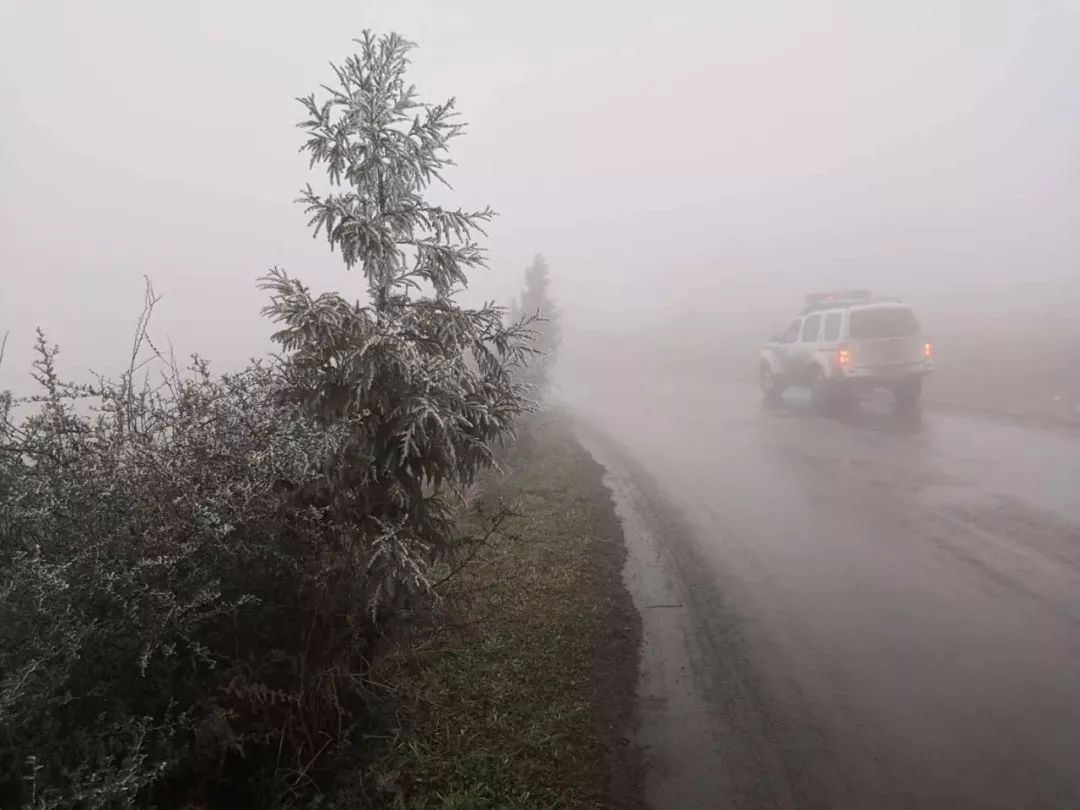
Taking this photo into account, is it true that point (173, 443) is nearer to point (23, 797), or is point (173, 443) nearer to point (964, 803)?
point (23, 797)

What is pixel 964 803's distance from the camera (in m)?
3.09

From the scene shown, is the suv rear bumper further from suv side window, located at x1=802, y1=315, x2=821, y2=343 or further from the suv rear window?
suv side window, located at x1=802, y1=315, x2=821, y2=343

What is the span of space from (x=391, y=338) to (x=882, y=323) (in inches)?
462

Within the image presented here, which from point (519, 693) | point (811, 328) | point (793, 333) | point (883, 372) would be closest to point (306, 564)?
point (519, 693)

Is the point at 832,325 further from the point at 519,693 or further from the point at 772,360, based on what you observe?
the point at 519,693

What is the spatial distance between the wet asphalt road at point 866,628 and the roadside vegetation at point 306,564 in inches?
33.7

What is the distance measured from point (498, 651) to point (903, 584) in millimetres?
3659

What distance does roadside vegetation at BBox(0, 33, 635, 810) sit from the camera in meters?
2.75

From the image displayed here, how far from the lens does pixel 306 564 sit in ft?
11.1

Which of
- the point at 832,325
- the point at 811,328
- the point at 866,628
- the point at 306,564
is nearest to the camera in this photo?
the point at 306,564

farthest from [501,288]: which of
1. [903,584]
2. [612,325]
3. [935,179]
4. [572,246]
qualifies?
[903,584]

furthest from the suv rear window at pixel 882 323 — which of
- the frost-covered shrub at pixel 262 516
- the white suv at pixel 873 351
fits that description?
the frost-covered shrub at pixel 262 516

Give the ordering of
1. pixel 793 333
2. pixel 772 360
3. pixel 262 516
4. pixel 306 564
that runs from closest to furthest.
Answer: pixel 262 516 < pixel 306 564 < pixel 793 333 < pixel 772 360

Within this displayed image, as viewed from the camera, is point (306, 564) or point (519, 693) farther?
point (519, 693)
